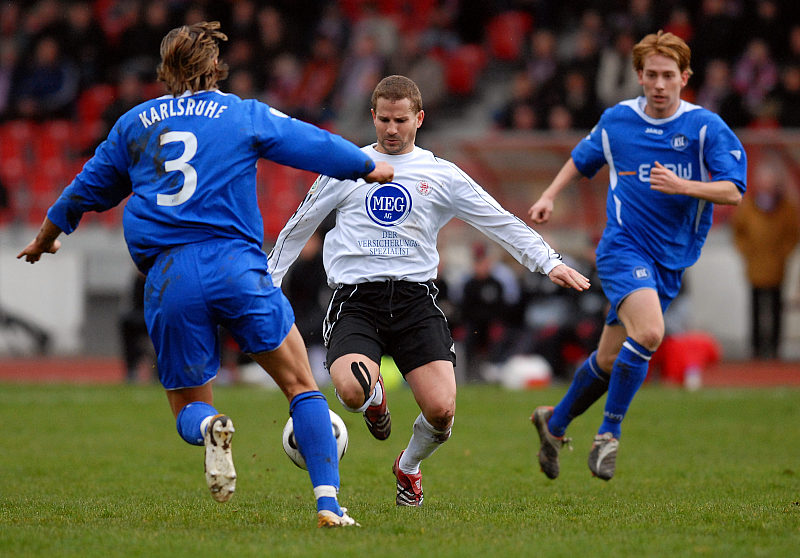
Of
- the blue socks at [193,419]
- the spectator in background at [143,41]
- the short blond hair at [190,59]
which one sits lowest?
the blue socks at [193,419]

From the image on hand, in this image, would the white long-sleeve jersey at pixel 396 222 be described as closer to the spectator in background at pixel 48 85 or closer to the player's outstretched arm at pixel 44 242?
the player's outstretched arm at pixel 44 242

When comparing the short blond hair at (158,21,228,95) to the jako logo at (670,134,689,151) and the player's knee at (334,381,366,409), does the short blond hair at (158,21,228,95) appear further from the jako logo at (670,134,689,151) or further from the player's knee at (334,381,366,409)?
the jako logo at (670,134,689,151)

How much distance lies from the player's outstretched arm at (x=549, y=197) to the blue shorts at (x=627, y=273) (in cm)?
45

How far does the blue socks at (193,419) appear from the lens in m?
5.23

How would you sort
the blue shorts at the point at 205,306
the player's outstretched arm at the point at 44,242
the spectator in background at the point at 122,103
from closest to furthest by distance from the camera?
the blue shorts at the point at 205,306
the player's outstretched arm at the point at 44,242
the spectator in background at the point at 122,103

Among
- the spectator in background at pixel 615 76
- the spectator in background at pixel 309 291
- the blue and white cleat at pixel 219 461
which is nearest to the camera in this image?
the blue and white cleat at pixel 219 461

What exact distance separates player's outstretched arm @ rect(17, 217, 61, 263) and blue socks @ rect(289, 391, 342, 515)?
1.42 metres

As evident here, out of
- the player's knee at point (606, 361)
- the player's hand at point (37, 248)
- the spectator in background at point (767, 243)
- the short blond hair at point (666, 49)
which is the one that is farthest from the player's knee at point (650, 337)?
the spectator in background at point (767, 243)

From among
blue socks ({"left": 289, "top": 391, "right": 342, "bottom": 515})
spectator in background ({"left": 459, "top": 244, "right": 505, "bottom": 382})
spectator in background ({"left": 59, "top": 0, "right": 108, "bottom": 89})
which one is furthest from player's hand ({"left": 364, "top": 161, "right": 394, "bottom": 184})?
spectator in background ({"left": 59, "top": 0, "right": 108, "bottom": 89})

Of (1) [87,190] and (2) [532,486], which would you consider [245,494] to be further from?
(1) [87,190]

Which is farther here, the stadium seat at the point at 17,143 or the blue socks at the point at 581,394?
the stadium seat at the point at 17,143

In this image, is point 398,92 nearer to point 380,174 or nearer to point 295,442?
point 380,174

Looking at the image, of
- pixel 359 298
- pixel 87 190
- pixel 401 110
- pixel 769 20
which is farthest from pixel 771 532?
pixel 769 20

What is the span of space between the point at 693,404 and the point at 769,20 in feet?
27.5
